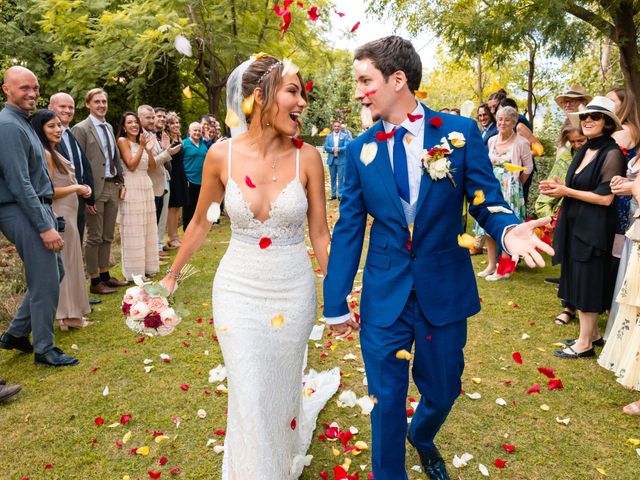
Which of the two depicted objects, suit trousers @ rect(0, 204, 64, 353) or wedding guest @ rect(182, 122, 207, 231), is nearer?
suit trousers @ rect(0, 204, 64, 353)

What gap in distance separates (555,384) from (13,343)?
5090 millimetres

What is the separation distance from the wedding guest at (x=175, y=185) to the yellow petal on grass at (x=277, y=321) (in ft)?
25.6

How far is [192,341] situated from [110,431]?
178 centimetres

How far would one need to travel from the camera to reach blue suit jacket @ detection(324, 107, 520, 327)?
281 centimetres

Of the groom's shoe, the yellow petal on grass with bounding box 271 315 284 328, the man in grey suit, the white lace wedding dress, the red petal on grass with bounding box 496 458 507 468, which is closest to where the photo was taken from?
the white lace wedding dress

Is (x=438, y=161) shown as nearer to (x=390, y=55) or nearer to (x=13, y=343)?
(x=390, y=55)

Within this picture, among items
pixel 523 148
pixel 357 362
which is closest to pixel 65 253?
pixel 357 362

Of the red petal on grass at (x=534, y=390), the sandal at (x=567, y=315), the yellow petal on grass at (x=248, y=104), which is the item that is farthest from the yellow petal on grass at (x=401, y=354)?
the sandal at (x=567, y=315)

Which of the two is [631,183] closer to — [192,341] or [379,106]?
[379,106]

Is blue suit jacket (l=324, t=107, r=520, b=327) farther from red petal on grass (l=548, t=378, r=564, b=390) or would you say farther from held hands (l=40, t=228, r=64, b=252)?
held hands (l=40, t=228, r=64, b=252)

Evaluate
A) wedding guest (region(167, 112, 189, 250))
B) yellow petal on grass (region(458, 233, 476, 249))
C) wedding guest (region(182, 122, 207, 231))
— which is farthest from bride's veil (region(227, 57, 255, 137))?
→ wedding guest (region(182, 122, 207, 231))

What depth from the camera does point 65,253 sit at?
5.88m

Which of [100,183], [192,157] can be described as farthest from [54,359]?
[192,157]

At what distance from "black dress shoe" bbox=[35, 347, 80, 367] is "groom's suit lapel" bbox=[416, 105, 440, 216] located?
401cm
